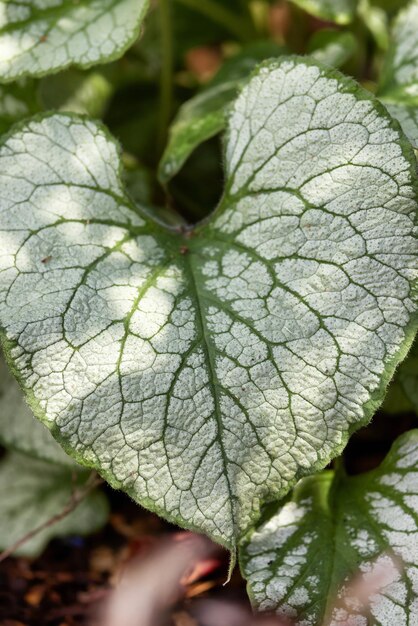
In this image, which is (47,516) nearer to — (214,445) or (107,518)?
(107,518)

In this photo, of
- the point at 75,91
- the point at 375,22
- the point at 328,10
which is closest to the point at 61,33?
the point at 75,91

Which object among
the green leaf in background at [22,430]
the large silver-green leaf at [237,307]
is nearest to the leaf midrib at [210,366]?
the large silver-green leaf at [237,307]

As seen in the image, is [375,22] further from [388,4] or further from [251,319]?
[251,319]

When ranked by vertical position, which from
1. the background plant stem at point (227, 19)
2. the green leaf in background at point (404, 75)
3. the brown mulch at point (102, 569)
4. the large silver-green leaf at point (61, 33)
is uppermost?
the background plant stem at point (227, 19)

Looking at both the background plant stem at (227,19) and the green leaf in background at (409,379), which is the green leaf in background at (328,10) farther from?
the green leaf in background at (409,379)

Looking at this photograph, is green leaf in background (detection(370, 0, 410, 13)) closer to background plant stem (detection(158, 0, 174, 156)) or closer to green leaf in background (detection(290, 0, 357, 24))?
green leaf in background (detection(290, 0, 357, 24))

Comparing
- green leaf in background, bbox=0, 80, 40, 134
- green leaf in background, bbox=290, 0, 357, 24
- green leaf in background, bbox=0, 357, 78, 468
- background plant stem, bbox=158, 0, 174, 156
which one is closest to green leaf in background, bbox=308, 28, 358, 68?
green leaf in background, bbox=290, 0, 357, 24

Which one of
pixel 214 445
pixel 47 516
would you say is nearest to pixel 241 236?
pixel 214 445
